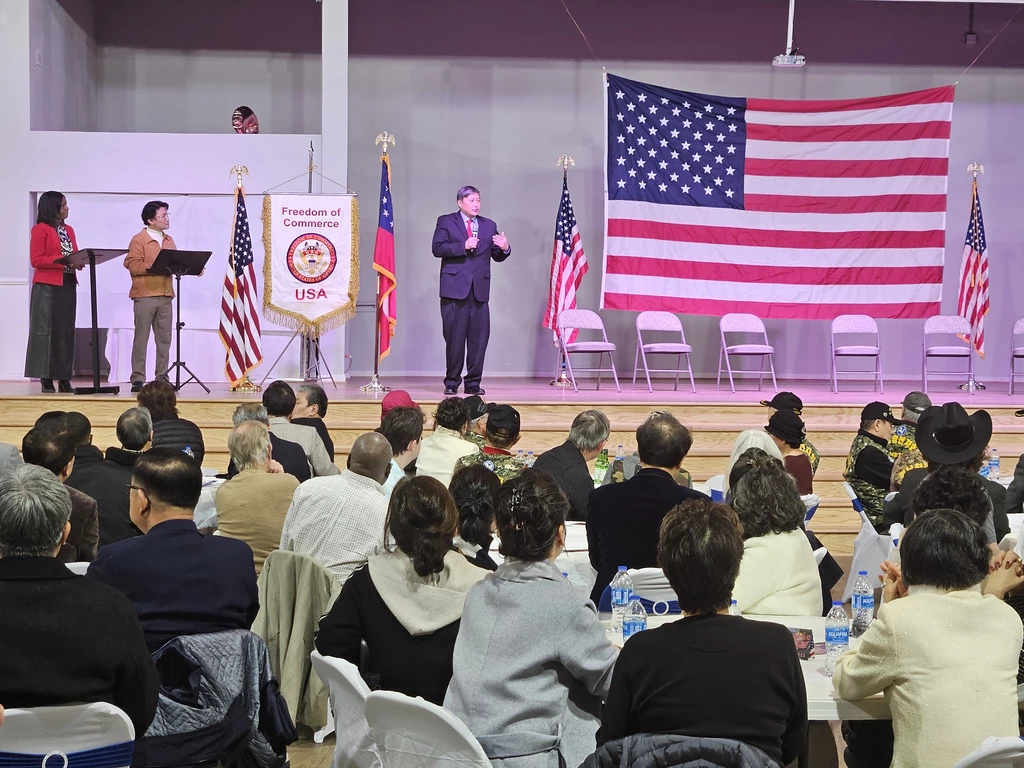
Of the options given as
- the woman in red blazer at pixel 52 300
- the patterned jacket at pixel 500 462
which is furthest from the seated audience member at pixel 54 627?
the woman in red blazer at pixel 52 300

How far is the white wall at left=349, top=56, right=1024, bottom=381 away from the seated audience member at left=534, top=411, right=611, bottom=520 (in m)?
6.72

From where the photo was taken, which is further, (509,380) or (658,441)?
(509,380)

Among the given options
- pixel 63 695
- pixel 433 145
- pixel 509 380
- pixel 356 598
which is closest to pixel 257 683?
pixel 356 598

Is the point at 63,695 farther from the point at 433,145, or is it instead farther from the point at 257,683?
the point at 433,145

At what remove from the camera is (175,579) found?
2848 mm

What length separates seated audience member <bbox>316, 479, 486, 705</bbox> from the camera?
2.72 m

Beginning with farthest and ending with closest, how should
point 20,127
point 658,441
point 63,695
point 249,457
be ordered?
point 20,127
point 249,457
point 658,441
point 63,695

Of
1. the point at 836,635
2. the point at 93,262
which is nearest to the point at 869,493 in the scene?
the point at 836,635

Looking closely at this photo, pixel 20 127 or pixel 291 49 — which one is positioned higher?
pixel 291 49

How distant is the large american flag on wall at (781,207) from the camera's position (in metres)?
10.1

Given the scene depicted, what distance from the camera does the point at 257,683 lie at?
283 centimetres

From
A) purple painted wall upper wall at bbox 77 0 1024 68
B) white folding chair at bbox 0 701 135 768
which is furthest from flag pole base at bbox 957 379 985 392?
white folding chair at bbox 0 701 135 768

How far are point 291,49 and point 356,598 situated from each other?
992 centimetres

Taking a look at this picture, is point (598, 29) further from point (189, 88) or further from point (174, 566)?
point (174, 566)
